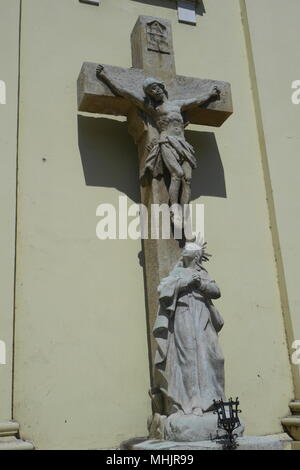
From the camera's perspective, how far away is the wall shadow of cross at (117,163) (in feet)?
15.1

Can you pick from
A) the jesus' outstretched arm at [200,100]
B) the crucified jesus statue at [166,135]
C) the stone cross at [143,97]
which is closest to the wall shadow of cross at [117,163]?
the stone cross at [143,97]

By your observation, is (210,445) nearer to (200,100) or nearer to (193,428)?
(193,428)

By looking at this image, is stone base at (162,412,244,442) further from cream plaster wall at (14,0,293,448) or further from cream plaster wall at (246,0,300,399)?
cream plaster wall at (246,0,300,399)

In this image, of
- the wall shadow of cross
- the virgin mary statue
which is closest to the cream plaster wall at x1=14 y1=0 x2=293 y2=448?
the wall shadow of cross

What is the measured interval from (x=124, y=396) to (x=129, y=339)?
41 cm

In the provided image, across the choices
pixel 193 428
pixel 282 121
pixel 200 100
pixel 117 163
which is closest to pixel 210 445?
pixel 193 428

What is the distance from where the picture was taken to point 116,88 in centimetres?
443

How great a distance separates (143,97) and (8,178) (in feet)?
4.10

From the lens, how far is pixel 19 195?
4273 millimetres

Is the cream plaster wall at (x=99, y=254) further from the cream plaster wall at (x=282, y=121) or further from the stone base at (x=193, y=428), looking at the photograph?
the stone base at (x=193, y=428)

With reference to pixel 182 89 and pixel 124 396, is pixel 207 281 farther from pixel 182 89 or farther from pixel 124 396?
pixel 182 89

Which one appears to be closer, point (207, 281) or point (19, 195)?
point (207, 281)
